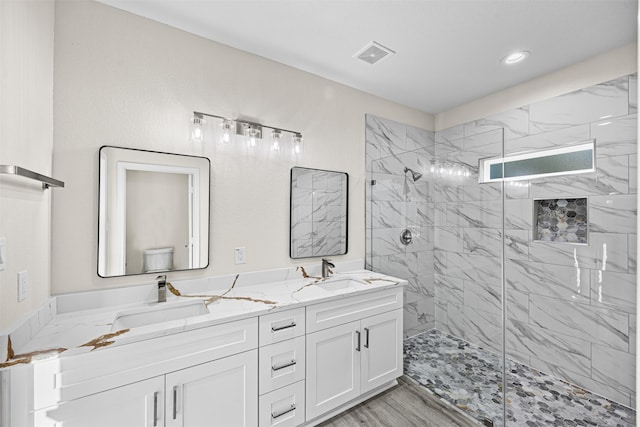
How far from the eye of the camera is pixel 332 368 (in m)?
1.79

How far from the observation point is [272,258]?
2109 millimetres

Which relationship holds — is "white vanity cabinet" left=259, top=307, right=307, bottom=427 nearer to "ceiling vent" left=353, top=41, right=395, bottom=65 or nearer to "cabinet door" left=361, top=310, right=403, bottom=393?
→ "cabinet door" left=361, top=310, right=403, bottom=393

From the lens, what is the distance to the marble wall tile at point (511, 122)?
244 cm

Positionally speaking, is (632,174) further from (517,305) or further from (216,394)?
(216,394)

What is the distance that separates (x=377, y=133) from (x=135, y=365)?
8.60 ft

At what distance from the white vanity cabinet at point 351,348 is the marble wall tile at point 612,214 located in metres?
1.48

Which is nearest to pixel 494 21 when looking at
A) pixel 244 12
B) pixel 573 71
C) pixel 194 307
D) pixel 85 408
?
pixel 573 71

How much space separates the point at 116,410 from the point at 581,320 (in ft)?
9.69

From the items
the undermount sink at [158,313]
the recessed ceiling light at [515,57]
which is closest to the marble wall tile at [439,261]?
the recessed ceiling light at [515,57]

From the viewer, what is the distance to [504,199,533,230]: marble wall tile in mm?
1839

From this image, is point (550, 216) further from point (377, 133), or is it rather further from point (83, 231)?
point (83, 231)

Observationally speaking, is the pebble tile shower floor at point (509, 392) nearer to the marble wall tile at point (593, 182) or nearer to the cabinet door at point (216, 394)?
the marble wall tile at point (593, 182)

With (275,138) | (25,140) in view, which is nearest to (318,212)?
(275,138)

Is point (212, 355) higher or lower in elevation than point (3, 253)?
lower
